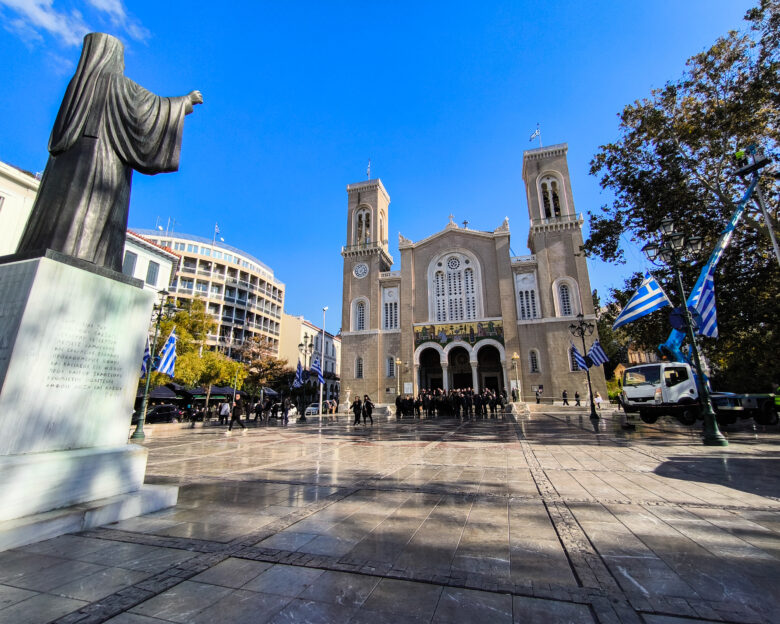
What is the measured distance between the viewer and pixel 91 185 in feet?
13.1

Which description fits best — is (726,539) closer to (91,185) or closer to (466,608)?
(466,608)

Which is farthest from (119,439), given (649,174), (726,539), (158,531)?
(649,174)

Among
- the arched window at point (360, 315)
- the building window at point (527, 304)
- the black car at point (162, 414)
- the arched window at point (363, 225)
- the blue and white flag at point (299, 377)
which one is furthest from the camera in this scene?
the arched window at point (363, 225)

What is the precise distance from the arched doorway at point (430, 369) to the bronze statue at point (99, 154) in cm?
3254

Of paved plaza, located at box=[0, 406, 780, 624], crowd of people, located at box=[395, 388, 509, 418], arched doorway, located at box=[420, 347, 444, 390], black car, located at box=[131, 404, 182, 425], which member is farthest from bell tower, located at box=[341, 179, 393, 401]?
paved plaza, located at box=[0, 406, 780, 624]

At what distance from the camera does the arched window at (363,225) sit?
4266cm

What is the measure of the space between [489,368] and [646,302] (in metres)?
27.0

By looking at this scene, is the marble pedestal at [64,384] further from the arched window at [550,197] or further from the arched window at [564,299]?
the arched window at [550,197]

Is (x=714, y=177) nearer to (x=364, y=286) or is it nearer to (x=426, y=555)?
(x=426, y=555)

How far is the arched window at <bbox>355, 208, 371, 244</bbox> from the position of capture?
4266cm

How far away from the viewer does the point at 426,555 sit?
9.00 feet

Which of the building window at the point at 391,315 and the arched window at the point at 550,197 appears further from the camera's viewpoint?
the building window at the point at 391,315

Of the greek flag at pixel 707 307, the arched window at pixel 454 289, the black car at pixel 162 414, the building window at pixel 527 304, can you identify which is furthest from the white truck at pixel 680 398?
the black car at pixel 162 414

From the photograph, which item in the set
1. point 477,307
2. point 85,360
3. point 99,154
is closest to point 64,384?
point 85,360
